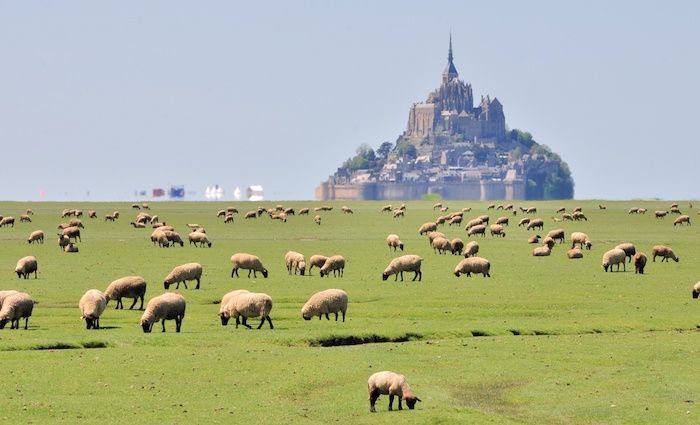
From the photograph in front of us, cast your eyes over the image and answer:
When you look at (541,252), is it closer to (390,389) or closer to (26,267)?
(26,267)

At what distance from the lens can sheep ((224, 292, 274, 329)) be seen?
37031 millimetres

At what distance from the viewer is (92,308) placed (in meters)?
37.2

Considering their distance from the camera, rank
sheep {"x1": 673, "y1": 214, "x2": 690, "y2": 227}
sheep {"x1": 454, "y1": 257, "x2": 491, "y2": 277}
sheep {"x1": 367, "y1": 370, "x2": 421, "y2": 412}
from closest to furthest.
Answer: sheep {"x1": 367, "y1": 370, "x2": 421, "y2": 412} → sheep {"x1": 454, "y1": 257, "x2": 491, "y2": 277} → sheep {"x1": 673, "y1": 214, "x2": 690, "y2": 227}

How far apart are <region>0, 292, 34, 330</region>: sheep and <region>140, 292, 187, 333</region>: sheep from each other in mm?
3304

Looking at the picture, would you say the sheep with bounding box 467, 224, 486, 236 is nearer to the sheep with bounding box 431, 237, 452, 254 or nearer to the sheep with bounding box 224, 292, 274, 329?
the sheep with bounding box 431, 237, 452, 254

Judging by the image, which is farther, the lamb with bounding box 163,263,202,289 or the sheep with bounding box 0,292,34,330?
the lamb with bounding box 163,263,202,289

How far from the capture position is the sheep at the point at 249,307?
37031 mm

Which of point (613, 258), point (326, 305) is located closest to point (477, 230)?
point (613, 258)

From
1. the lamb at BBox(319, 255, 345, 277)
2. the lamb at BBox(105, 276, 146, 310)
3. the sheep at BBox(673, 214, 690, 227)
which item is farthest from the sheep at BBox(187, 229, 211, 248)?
the sheep at BBox(673, 214, 690, 227)

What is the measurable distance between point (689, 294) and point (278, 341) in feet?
62.6

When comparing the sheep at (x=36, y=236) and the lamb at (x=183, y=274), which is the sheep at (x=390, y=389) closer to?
the lamb at (x=183, y=274)

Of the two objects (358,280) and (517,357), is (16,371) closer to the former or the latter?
(517,357)

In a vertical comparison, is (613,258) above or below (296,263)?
above

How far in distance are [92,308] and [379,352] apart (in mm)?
8210
